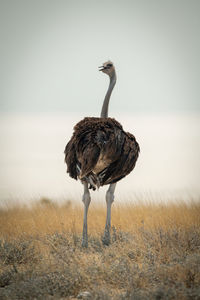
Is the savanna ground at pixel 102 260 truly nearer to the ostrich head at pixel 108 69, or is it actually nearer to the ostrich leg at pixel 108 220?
the ostrich leg at pixel 108 220

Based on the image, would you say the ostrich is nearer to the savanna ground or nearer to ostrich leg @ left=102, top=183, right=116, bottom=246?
ostrich leg @ left=102, top=183, right=116, bottom=246

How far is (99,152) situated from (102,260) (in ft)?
5.49

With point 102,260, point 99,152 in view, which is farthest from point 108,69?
point 102,260

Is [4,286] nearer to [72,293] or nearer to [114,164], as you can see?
[72,293]

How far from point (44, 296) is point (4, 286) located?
3.26 ft

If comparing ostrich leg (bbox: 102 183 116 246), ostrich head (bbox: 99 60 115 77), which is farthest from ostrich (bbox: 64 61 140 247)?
ostrich head (bbox: 99 60 115 77)

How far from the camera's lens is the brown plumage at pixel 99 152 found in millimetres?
8766

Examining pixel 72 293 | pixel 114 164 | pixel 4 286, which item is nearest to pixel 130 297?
pixel 72 293

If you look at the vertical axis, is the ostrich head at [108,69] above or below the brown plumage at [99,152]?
above

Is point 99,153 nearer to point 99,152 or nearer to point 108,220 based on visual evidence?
point 99,152

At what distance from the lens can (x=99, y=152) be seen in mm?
8734

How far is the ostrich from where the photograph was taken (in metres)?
8.77

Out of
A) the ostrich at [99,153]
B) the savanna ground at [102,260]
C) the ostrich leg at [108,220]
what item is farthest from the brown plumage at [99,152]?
the savanna ground at [102,260]

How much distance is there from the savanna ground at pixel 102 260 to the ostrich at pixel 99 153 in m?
0.91
